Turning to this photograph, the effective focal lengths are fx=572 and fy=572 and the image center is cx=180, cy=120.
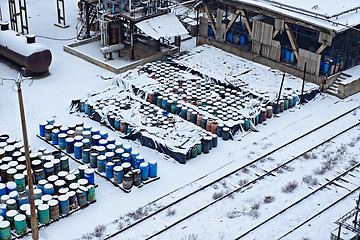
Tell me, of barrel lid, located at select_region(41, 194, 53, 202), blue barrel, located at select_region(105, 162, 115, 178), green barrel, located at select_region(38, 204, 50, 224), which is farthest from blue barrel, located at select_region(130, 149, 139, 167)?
green barrel, located at select_region(38, 204, 50, 224)

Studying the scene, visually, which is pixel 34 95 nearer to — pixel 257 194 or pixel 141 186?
pixel 141 186

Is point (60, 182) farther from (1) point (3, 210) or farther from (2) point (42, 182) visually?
(1) point (3, 210)

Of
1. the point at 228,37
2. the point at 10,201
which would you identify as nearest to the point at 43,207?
the point at 10,201

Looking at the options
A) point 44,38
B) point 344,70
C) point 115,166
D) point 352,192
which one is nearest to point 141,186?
point 115,166

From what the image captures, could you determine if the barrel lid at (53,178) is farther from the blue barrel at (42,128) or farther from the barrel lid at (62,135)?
the blue barrel at (42,128)

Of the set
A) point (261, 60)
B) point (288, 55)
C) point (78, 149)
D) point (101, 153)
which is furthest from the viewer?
point (261, 60)

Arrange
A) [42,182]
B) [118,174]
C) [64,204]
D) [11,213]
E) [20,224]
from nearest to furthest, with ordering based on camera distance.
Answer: [20,224], [11,213], [64,204], [42,182], [118,174]

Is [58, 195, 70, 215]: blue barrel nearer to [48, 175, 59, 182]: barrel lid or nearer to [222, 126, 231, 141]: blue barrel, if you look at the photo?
[48, 175, 59, 182]: barrel lid
